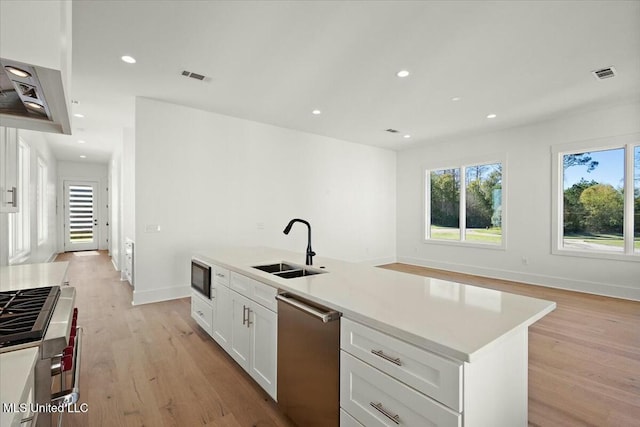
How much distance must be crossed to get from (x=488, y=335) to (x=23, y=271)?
275 centimetres

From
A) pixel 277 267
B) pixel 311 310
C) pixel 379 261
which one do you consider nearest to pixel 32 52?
pixel 311 310

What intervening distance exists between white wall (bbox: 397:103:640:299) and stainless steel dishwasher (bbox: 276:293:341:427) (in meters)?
5.46

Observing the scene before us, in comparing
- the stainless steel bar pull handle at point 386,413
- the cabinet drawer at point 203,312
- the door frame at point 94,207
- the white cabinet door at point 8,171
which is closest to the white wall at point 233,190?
the cabinet drawer at point 203,312

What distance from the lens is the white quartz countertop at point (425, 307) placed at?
3.49ft

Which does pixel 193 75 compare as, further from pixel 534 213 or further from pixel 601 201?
pixel 601 201

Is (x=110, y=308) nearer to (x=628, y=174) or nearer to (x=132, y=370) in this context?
(x=132, y=370)

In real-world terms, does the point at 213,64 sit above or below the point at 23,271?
above

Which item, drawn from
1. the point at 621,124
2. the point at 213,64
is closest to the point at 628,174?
the point at 621,124

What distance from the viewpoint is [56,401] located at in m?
0.87

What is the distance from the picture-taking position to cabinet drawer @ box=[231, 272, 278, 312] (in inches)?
75.9

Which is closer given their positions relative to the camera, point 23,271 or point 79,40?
point 23,271

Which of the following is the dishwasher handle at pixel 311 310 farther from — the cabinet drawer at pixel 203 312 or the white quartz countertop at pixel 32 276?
the cabinet drawer at pixel 203 312

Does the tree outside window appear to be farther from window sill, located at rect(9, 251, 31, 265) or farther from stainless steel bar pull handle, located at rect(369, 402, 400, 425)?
window sill, located at rect(9, 251, 31, 265)

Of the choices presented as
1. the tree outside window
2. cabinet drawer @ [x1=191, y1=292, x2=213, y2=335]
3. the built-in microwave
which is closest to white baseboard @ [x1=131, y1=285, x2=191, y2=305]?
cabinet drawer @ [x1=191, y1=292, x2=213, y2=335]
